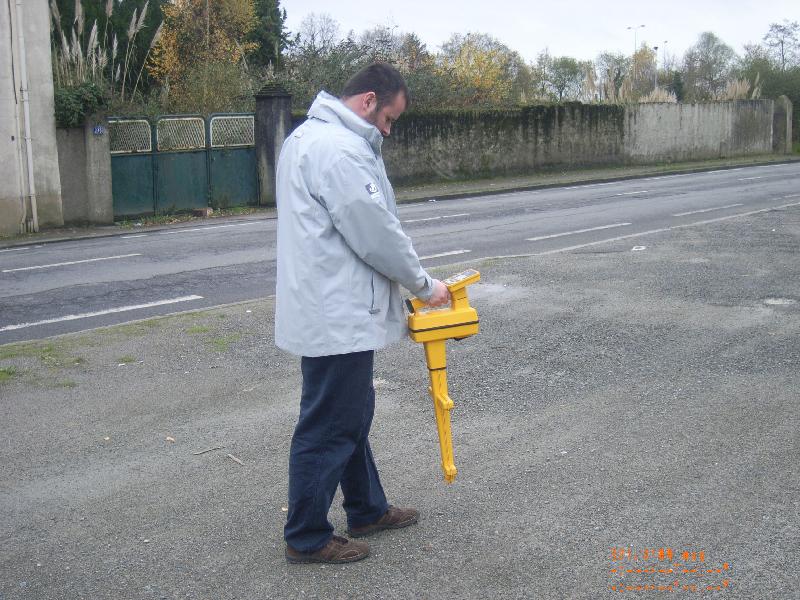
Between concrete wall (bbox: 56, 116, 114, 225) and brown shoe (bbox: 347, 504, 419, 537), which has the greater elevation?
concrete wall (bbox: 56, 116, 114, 225)

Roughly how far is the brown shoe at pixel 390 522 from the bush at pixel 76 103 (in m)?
15.6

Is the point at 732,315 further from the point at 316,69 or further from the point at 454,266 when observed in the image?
the point at 316,69

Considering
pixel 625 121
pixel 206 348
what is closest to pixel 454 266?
pixel 206 348

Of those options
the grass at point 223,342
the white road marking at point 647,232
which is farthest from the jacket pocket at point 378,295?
the white road marking at point 647,232

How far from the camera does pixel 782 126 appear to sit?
1614 inches

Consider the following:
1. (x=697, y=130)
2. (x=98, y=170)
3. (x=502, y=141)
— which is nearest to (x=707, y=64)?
(x=697, y=130)

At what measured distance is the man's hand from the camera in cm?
384

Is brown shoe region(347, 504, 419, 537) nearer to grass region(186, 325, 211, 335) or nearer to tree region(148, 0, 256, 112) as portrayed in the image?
grass region(186, 325, 211, 335)

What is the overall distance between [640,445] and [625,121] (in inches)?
1196

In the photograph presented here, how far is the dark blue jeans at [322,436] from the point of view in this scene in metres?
3.67

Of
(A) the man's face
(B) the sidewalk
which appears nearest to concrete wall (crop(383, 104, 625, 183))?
(B) the sidewalk

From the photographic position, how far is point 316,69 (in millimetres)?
26484

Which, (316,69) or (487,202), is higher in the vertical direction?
(316,69)

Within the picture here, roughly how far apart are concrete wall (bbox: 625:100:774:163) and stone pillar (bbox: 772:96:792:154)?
0.44 m
